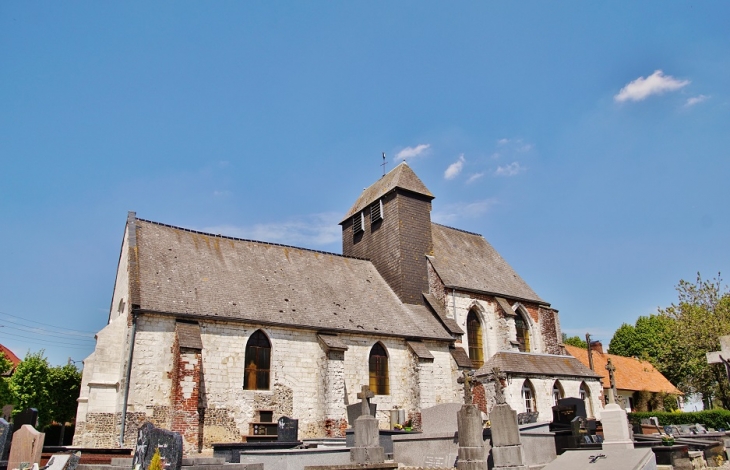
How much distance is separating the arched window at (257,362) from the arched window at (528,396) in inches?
431

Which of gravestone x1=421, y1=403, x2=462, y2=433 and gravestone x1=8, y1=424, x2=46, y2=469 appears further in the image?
gravestone x1=421, y1=403, x2=462, y2=433

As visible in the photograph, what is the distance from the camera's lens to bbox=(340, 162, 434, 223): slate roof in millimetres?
27188

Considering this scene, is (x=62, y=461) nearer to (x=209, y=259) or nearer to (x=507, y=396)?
(x=209, y=259)

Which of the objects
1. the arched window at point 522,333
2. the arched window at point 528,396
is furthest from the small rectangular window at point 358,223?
the arched window at point 528,396

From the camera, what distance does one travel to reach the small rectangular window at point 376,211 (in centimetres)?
2735

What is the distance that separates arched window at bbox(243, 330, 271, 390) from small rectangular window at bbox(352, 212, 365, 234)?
1098 cm

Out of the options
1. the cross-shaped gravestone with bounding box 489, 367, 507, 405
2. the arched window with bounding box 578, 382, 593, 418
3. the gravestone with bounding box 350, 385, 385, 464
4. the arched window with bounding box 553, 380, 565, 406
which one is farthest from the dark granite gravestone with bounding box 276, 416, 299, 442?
the arched window with bounding box 578, 382, 593, 418

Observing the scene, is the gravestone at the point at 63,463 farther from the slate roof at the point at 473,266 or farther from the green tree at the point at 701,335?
the green tree at the point at 701,335

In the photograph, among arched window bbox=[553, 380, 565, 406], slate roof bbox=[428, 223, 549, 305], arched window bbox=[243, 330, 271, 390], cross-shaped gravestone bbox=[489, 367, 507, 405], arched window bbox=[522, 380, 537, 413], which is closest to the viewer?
cross-shaped gravestone bbox=[489, 367, 507, 405]

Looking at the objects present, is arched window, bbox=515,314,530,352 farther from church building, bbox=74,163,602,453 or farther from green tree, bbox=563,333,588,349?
green tree, bbox=563,333,588,349

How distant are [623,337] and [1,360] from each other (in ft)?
153

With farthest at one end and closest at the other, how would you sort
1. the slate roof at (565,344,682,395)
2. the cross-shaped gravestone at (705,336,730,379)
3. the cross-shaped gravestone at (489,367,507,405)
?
1. the slate roof at (565,344,682,395)
2. the cross-shaped gravestone at (705,336,730,379)
3. the cross-shaped gravestone at (489,367,507,405)

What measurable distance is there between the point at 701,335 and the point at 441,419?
2586 centimetres

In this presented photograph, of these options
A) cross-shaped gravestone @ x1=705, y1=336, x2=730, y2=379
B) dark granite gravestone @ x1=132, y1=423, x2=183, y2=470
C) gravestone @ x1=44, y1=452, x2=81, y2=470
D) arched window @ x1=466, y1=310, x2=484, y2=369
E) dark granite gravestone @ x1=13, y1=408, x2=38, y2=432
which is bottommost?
gravestone @ x1=44, y1=452, x2=81, y2=470
